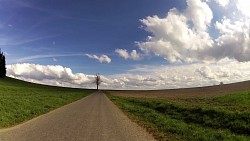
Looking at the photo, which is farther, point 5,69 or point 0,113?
point 5,69

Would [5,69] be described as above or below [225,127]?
above

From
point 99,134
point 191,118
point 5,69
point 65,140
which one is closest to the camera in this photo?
point 65,140

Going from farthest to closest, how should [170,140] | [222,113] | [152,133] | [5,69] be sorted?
[5,69], [222,113], [152,133], [170,140]

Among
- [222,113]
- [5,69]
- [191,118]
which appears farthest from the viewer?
[5,69]

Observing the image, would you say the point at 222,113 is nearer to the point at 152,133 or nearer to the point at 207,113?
the point at 207,113

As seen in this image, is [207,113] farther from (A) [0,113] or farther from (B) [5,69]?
(B) [5,69]

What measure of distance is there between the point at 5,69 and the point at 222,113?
5487 inches

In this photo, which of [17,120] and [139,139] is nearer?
[139,139]

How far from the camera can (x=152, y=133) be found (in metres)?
17.5

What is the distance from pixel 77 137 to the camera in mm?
14969

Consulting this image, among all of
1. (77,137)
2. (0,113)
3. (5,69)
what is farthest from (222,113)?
(5,69)

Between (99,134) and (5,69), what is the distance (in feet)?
462

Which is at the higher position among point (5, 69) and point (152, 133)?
point (5, 69)

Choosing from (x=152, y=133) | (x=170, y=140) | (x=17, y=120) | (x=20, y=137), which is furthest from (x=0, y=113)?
(x=170, y=140)
